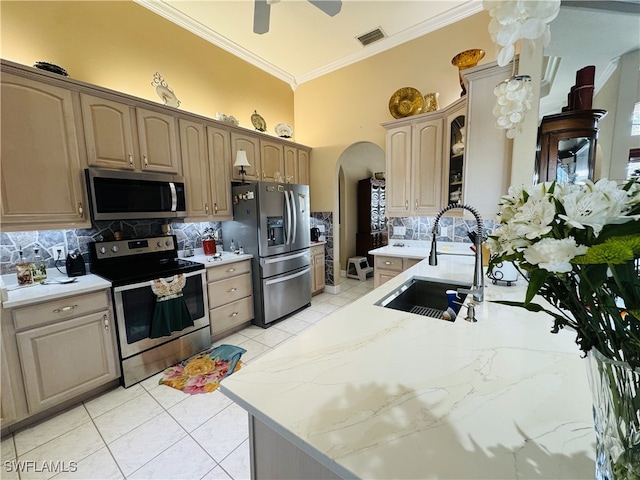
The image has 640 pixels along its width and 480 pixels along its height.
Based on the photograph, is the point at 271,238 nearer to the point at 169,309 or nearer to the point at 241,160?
the point at 241,160

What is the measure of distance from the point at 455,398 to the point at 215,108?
385 cm

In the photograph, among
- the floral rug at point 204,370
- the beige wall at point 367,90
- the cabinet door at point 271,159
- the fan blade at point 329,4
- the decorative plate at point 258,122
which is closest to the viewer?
the fan blade at point 329,4

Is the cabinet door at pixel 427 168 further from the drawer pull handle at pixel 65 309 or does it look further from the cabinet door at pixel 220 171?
the drawer pull handle at pixel 65 309

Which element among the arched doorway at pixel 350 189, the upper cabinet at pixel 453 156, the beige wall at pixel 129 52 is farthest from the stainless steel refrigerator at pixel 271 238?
the arched doorway at pixel 350 189

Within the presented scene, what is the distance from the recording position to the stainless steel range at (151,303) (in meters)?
2.06

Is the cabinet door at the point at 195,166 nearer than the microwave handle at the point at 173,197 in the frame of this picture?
No

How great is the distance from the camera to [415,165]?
306cm

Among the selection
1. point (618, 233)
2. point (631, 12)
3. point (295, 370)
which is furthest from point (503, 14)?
point (631, 12)

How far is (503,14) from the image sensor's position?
1.65 feet

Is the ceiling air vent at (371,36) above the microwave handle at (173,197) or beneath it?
above

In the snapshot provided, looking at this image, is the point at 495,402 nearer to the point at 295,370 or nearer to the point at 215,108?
the point at 295,370

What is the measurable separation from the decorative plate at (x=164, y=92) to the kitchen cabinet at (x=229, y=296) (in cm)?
178

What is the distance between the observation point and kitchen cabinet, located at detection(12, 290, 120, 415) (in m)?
1.65

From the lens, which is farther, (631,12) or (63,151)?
(63,151)
